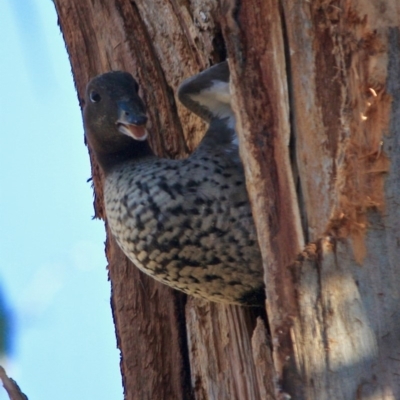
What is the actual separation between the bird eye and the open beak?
126mm

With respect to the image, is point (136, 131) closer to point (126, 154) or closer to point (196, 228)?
point (126, 154)

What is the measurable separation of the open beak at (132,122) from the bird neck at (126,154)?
11 centimetres

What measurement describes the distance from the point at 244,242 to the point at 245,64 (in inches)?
21.3

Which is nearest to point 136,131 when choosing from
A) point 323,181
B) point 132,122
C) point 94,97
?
point 132,122

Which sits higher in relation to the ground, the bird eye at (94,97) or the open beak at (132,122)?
the bird eye at (94,97)

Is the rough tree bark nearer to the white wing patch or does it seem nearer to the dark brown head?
the white wing patch

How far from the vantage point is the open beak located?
277cm

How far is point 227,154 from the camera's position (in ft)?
8.78

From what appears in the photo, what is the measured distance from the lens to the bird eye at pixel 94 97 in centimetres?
294

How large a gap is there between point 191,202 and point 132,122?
0.40 metres

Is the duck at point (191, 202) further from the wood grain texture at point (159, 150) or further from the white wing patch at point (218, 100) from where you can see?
the wood grain texture at point (159, 150)

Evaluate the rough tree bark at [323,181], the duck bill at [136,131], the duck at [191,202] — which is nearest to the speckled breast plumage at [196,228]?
the duck at [191,202]

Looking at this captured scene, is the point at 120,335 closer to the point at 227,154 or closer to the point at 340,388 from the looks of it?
the point at 227,154

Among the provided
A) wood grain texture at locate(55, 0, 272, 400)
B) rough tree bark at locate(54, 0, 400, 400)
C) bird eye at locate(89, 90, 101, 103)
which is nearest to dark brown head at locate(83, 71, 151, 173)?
bird eye at locate(89, 90, 101, 103)
